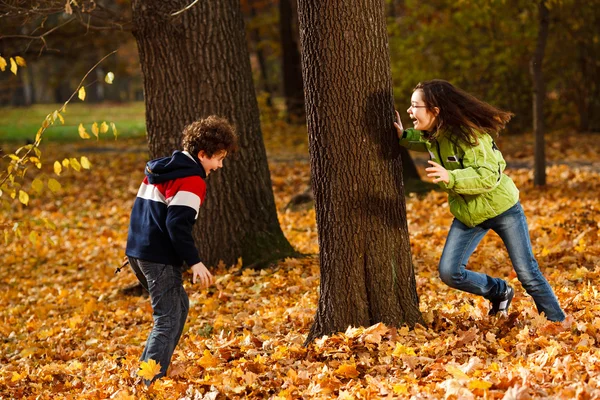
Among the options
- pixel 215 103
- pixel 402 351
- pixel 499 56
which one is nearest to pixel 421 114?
pixel 402 351

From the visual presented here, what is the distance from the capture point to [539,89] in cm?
996

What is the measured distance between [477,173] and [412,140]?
0.47 metres

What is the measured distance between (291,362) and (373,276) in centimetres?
73

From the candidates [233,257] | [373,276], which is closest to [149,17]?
[233,257]

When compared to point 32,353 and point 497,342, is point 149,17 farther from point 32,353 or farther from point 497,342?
point 497,342

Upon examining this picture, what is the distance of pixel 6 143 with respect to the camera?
2261 cm

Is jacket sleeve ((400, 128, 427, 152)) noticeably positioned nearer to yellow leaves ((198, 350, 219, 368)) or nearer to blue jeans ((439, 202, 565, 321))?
blue jeans ((439, 202, 565, 321))

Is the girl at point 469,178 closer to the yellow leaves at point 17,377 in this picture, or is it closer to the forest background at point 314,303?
the forest background at point 314,303

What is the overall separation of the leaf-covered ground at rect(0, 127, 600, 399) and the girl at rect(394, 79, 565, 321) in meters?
0.29

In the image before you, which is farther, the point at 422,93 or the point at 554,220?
the point at 554,220

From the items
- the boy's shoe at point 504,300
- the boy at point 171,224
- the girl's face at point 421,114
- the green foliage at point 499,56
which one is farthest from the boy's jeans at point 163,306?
the green foliage at point 499,56

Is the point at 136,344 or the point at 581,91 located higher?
the point at 581,91

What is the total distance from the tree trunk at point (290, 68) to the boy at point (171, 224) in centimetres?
1577

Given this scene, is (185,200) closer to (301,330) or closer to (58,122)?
(301,330)
